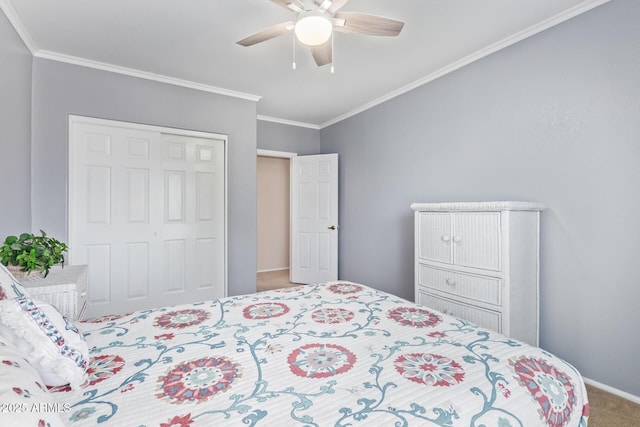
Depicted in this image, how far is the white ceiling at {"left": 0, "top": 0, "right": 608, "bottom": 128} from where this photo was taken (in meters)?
2.05

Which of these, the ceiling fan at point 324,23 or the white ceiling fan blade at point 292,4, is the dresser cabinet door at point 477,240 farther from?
the white ceiling fan blade at point 292,4

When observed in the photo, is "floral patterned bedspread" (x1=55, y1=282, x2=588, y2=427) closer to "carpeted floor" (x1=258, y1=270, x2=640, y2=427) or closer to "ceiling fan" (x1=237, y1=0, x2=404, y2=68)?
"carpeted floor" (x1=258, y1=270, x2=640, y2=427)

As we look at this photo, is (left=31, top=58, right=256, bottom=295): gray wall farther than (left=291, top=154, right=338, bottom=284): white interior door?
No

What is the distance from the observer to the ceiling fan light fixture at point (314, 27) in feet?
5.38

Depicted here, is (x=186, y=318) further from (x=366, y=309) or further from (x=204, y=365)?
(x=366, y=309)

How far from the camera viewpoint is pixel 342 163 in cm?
442

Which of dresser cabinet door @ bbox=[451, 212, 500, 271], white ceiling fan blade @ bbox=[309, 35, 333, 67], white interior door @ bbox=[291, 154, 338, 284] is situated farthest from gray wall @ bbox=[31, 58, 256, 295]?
dresser cabinet door @ bbox=[451, 212, 500, 271]

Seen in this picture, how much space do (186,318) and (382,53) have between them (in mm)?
2508

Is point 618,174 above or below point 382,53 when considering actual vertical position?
below

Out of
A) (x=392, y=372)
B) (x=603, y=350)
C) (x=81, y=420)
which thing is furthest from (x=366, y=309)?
(x=603, y=350)

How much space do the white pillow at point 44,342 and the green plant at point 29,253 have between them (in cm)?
112

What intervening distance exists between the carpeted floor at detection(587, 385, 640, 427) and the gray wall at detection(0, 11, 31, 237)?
12.6 feet

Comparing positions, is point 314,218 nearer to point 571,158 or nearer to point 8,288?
point 571,158

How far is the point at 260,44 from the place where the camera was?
2510 mm
